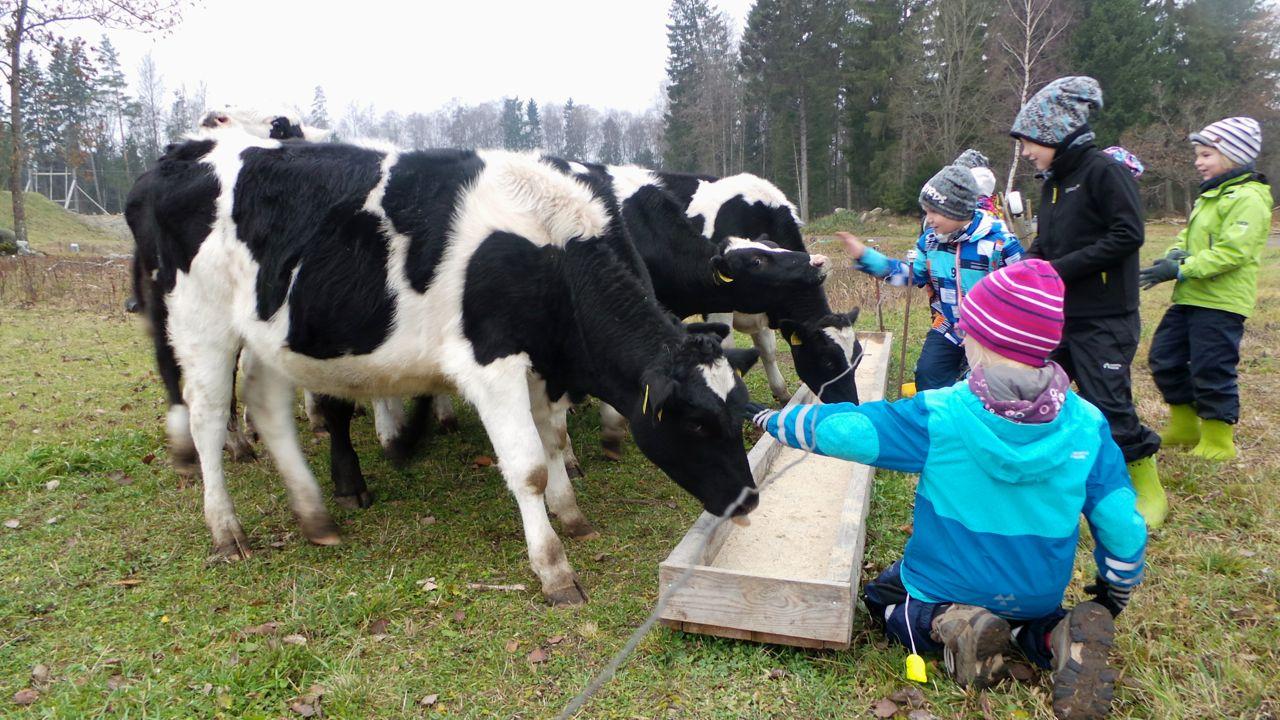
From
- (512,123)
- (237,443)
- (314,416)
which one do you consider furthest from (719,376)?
(512,123)

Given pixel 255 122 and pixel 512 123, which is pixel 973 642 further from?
pixel 512 123

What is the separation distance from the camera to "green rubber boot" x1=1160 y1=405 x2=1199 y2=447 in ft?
18.2

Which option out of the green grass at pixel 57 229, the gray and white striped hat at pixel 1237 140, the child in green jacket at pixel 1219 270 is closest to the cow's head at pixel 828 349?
the child in green jacket at pixel 1219 270

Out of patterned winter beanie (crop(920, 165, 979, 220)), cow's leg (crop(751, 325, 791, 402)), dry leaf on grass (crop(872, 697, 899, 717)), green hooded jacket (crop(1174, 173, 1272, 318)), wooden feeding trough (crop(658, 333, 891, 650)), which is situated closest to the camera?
dry leaf on grass (crop(872, 697, 899, 717))

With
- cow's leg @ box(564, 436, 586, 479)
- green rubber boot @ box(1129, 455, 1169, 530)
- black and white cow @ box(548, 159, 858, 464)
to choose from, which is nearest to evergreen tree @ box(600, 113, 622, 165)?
black and white cow @ box(548, 159, 858, 464)

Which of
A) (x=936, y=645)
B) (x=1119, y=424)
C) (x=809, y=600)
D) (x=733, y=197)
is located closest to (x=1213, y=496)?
(x=1119, y=424)

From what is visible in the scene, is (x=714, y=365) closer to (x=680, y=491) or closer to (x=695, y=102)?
(x=680, y=491)

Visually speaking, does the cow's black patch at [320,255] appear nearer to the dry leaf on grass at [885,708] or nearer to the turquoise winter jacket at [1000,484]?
the turquoise winter jacket at [1000,484]

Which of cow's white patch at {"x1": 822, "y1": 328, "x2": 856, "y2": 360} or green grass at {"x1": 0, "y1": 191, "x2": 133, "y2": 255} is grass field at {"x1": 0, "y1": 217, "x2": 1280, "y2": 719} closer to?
cow's white patch at {"x1": 822, "y1": 328, "x2": 856, "y2": 360}

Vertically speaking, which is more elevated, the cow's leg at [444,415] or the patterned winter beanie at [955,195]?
the patterned winter beanie at [955,195]

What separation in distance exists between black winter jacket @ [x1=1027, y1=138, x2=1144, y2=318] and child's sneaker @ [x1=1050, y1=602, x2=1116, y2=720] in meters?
2.12

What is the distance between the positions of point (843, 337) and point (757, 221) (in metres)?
1.41

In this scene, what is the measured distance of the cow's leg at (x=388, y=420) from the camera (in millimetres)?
6246

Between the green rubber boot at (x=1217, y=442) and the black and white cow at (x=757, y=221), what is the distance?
249 centimetres
